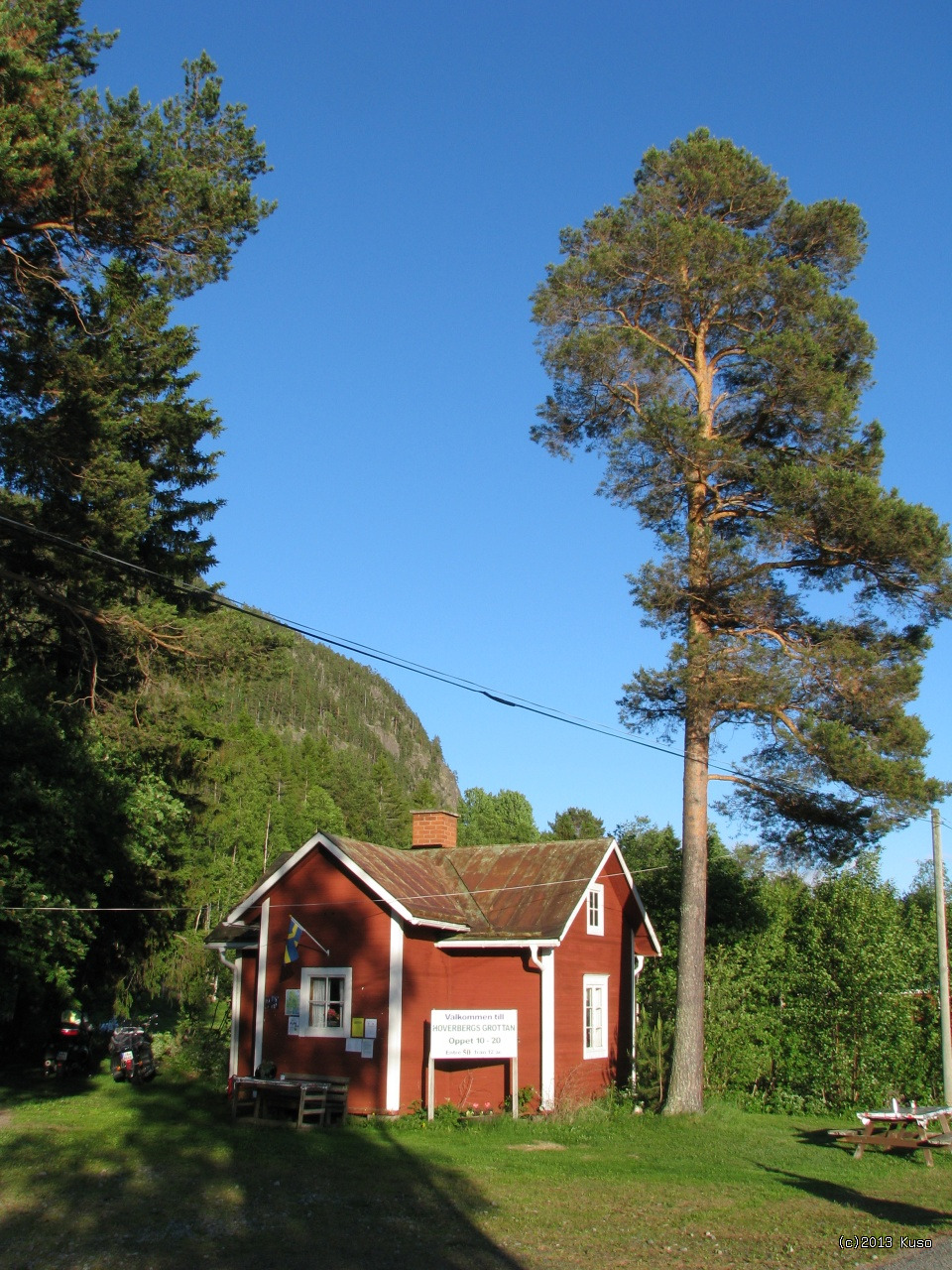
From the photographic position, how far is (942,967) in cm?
1886

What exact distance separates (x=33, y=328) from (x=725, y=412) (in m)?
12.7

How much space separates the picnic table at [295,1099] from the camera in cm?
1719

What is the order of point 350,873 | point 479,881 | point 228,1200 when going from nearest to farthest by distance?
point 228,1200, point 350,873, point 479,881

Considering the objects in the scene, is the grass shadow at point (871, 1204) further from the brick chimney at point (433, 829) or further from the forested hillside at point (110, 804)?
the brick chimney at point (433, 829)

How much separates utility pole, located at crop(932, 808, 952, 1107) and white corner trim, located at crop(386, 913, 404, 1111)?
9.66 metres

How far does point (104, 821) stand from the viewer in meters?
19.6

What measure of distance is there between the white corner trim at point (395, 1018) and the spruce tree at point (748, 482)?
16.0ft

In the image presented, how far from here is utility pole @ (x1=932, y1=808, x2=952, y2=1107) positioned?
60.1ft

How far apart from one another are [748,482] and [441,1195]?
44.1 feet

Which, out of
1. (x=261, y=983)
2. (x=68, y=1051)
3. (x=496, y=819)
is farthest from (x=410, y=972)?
(x=496, y=819)

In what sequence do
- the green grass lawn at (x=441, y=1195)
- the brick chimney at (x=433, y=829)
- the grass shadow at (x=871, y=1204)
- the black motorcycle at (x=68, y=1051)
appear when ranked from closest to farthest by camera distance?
the green grass lawn at (x=441, y=1195)
the grass shadow at (x=871, y=1204)
the black motorcycle at (x=68, y=1051)
the brick chimney at (x=433, y=829)

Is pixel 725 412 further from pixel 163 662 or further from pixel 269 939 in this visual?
pixel 269 939

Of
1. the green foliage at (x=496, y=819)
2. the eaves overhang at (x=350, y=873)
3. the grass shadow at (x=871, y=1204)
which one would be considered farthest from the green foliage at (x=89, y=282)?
the green foliage at (x=496, y=819)

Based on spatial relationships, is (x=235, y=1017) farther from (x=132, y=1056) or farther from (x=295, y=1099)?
(x=132, y=1056)
